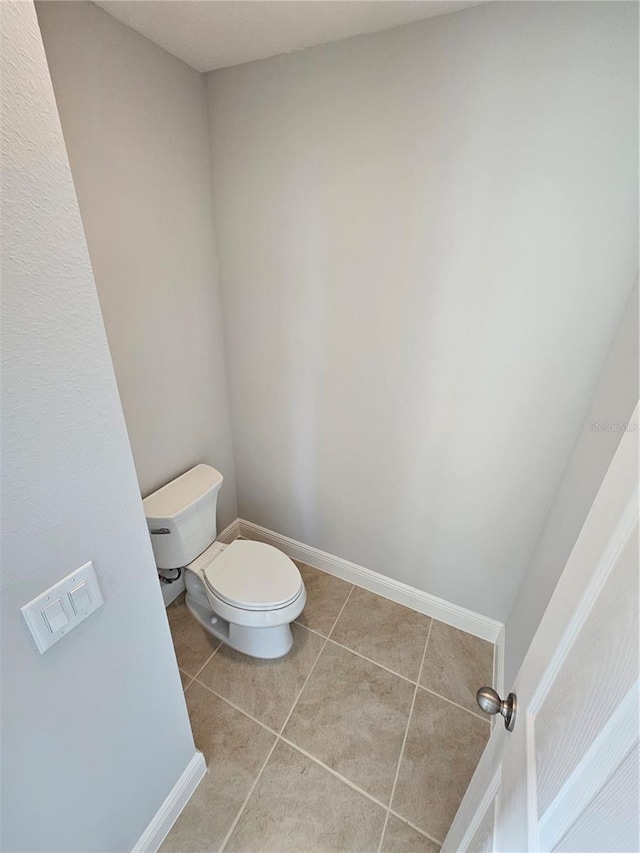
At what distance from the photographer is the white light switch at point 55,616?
63cm

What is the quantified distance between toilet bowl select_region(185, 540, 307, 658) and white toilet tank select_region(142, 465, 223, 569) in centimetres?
8

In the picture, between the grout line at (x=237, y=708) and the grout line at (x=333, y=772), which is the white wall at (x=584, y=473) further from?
the grout line at (x=237, y=708)

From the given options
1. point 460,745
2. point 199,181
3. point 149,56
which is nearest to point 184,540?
point 460,745

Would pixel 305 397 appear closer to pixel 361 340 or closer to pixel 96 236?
pixel 361 340

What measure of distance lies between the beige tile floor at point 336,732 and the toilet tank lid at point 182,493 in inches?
26.6

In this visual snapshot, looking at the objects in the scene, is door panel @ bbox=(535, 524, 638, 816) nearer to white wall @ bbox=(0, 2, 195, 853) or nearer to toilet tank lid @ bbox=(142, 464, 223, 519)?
white wall @ bbox=(0, 2, 195, 853)

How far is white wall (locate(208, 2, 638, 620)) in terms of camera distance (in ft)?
3.21

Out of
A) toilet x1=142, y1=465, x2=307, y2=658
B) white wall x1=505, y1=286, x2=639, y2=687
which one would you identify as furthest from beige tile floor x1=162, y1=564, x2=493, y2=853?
white wall x1=505, y1=286, x2=639, y2=687

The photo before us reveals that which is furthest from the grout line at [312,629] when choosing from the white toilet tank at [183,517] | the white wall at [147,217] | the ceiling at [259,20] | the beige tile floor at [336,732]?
the ceiling at [259,20]

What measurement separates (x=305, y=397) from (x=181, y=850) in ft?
5.10

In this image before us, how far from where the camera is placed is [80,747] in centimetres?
77


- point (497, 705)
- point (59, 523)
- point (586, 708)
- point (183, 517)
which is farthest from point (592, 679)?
point (183, 517)

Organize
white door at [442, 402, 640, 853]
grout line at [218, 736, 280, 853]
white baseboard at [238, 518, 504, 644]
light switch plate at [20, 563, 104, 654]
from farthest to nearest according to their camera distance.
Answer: white baseboard at [238, 518, 504, 644] → grout line at [218, 736, 280, 853] → light switch plate at [20, 563, 104, 654] → white door at [442, 402, 640, 853]

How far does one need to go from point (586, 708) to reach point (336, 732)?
1259 mm
